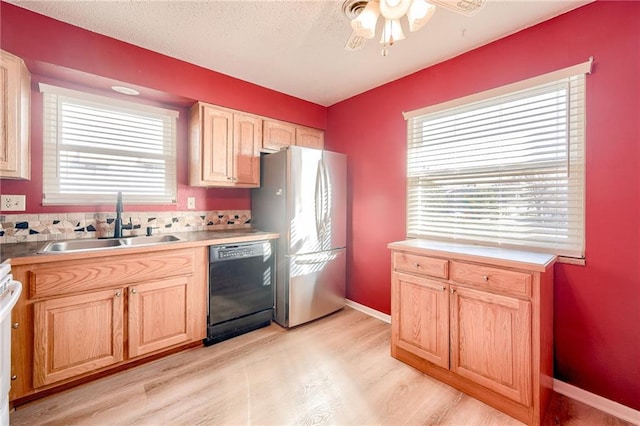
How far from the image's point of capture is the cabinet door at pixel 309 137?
3.29 metres

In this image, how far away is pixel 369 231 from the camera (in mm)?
3053

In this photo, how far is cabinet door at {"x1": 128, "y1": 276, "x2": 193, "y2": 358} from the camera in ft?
6.46

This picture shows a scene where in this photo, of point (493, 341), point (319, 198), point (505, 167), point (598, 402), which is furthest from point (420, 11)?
point (598, 402)

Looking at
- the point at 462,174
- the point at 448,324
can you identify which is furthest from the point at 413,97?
the point at 448,324

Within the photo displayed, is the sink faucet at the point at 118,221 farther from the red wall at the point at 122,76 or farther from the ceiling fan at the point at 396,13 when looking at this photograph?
the ceiling fan at the point at 396,13

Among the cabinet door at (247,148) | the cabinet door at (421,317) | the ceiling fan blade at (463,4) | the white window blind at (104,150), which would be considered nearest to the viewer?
the ceiling fan blade at (463,4)

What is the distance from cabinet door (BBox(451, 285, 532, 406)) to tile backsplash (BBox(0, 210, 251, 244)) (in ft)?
7.76

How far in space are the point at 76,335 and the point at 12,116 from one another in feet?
4.78

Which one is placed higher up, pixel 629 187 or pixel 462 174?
pixel 462 174

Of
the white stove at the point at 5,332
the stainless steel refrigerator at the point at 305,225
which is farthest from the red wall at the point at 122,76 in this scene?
the white stove at the point at 5,332

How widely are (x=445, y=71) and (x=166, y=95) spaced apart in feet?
7.99

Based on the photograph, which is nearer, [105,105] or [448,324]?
[448,324]

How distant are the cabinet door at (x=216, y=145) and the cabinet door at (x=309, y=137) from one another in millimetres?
844

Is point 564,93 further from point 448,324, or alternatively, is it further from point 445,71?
point 448,324
